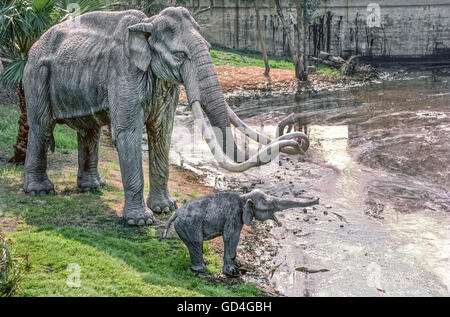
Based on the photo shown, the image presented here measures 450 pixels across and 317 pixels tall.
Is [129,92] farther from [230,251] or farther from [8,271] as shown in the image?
[8,271]

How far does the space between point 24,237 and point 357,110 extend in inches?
568

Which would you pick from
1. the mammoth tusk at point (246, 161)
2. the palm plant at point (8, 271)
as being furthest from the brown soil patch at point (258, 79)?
the palm plant at point (8, 271)

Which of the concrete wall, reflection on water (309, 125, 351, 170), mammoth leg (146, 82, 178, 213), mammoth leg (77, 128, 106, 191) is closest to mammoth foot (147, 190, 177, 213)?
mammoth leg (146, 82, 178, 213)

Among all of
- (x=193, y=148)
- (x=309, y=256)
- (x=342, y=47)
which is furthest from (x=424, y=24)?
(x=309, y=256)

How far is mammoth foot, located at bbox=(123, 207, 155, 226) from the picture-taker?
307 inches

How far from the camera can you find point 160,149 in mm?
8250

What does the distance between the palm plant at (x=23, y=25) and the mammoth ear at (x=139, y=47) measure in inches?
118

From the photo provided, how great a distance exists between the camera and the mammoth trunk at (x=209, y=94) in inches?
264

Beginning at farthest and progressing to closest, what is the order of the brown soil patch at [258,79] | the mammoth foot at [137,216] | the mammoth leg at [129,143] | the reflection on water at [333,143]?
the brown soil patch at [258,79]
the reflection on water at [333,143]
the mammoth foot at [137,216]
the mammoth leg at [129,143]

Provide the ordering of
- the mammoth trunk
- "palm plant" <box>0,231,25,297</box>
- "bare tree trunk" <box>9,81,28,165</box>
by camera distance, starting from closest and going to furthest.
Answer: "palm plant" <box>0,231,25,297</box>
the mammoth trunk
"bare tree trunk" <box>9,81,28,165</box>

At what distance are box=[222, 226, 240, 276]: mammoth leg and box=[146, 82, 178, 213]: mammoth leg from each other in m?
2.01

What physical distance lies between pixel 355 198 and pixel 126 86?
4868 millimetres

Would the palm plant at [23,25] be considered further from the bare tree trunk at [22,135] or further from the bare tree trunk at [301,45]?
the bare tree trunk at [301,45]

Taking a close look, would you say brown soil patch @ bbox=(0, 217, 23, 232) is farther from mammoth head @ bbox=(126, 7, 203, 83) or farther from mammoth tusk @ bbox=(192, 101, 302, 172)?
mammoth tusk @ bbox=(192, 101, 302, 172)
